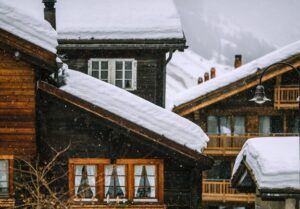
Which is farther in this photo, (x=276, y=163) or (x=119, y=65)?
(x=119, y=65)

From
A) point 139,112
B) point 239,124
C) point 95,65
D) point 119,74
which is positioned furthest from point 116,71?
point 239,124

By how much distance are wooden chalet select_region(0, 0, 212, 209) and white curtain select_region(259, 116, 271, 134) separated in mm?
A: 11632

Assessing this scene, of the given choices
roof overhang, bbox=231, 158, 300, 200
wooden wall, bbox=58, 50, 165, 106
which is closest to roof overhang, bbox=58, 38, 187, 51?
wooden wall, bbox=58, 50, 165, 106

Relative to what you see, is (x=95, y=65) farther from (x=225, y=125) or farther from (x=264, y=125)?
(x=264, y=125)

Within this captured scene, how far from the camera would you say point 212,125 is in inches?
997

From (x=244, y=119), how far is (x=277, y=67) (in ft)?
12.2

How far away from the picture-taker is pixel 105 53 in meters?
17.4

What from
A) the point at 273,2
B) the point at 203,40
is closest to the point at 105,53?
the point at 203,40

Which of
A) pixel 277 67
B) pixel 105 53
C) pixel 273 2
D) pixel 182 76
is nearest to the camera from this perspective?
pixel 105 53

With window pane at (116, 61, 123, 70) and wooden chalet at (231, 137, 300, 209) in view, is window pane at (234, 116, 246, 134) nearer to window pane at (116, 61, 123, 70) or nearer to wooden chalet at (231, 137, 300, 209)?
window pane at (116, 61, 123, 70)

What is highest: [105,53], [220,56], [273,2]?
[273,2]

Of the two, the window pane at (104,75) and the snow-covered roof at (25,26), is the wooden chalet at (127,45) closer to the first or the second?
the window pane at (104,75)

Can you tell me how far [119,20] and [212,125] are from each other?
9.80m

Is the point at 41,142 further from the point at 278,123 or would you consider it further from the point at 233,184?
the point at 278,123
